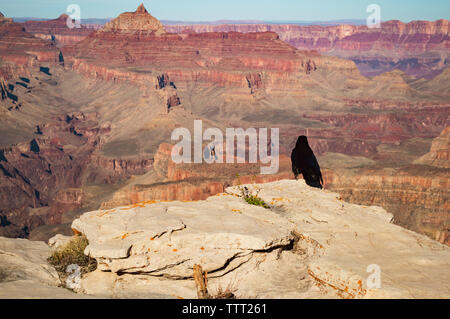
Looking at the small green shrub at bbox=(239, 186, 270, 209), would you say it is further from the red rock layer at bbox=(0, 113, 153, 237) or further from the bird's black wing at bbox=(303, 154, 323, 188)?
the red rock layer at bbox=(0, 113, 153, 237)

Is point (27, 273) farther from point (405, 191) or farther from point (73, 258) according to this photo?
point (405, 191)

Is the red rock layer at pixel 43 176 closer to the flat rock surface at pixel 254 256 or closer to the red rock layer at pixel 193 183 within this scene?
the red rock layer at pixel 193 183

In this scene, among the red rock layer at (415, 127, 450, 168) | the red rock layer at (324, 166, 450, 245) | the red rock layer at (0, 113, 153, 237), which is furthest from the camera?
the red rock layer at (0, 113, 153, 237)

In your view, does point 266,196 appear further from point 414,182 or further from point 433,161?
point 433,161

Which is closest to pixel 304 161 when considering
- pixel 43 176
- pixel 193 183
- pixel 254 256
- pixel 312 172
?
pixel 312 172

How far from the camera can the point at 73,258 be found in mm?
14938

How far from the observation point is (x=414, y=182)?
7925cm

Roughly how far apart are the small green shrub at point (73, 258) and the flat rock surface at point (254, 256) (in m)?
0.40

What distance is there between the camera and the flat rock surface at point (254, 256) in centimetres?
1257

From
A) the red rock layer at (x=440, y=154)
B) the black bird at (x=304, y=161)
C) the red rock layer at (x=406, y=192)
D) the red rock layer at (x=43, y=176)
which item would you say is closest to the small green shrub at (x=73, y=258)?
the black bird at (x=304, y=161)

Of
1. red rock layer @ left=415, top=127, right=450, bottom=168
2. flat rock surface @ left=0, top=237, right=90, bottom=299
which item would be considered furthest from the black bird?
red rock layer @ left=415, top=127, right=450, bottom=168

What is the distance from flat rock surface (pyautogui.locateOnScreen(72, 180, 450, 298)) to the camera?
12570 millimetres

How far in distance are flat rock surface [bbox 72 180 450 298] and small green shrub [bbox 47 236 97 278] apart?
396 millimetres
